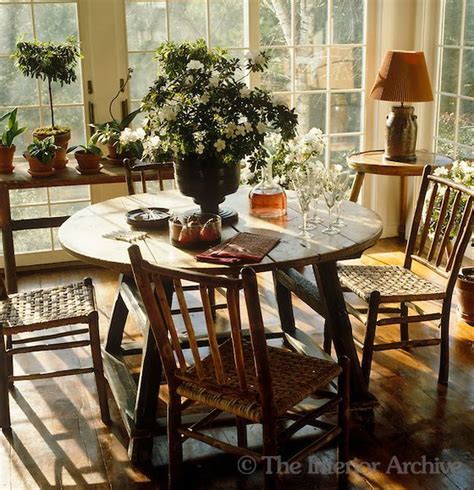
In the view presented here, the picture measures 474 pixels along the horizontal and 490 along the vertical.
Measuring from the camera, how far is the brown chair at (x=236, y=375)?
226 centimetres

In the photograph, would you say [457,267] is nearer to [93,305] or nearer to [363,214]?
[363,214]

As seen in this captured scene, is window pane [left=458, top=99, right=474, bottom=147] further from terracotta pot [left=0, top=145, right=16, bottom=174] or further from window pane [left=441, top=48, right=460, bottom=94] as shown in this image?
terracotta pot [left=0, top=145, right=16, bottom=174]

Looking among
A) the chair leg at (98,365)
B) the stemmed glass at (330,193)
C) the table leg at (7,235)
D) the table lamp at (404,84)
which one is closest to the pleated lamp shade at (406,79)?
the table lamp at (404,84)

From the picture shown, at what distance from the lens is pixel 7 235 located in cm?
441

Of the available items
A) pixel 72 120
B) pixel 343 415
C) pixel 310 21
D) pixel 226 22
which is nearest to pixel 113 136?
pixel 72 120

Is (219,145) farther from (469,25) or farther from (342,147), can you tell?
(342,147)

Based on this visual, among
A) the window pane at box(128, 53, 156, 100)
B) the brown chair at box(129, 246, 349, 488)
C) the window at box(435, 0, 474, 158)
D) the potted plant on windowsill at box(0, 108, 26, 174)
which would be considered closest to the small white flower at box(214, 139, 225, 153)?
the brown chair at box(129, 246, 349, 488)

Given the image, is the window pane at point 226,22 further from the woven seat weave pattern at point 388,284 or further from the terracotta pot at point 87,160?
the woven seat weave pattern at point 388,284

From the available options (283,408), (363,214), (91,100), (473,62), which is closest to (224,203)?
(363,214)

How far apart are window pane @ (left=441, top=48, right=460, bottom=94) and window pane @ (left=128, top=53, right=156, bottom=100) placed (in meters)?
1.81

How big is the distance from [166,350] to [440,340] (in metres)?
1.40

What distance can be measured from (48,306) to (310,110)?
8.95ft

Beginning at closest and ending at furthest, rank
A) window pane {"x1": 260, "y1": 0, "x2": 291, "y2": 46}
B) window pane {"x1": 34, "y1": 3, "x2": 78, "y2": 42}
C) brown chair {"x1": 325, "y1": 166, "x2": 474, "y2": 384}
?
brown chair {"x1": 325, "y1": 166, "x2": 474, "y2": 384}, window pane {"x1": 34, "y1": 3, "x2": 78, "y2": 42}, window pane {"x1": 260, "y1": 0, "x2": 291, "y2": 46}

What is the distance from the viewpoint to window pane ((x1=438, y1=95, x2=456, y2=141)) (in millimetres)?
5059
